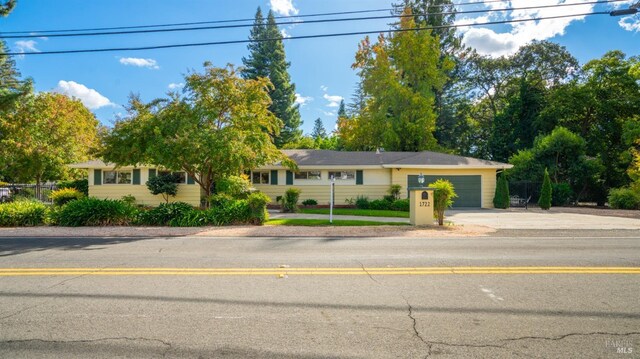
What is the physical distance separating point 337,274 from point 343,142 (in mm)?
31394

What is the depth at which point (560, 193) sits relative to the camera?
82.3 feet

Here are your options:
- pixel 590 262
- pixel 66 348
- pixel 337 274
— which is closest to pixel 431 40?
pixel 590 262

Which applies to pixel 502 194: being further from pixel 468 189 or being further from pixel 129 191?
pixel 129 191

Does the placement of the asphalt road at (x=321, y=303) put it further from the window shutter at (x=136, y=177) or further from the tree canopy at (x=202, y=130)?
the window shutter at (x=136, y=177)

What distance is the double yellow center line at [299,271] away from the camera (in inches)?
Answer: 248

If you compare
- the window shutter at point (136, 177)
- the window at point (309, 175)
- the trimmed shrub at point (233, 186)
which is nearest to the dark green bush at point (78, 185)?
the window shutter at point (136, 177)

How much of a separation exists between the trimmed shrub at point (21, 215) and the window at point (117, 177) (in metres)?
8.88

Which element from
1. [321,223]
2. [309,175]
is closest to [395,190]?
[309,175]

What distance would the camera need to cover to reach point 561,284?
5.54 metres

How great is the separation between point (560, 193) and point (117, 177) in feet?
102

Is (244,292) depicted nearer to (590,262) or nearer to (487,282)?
(487,282)

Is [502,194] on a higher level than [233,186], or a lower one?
lower

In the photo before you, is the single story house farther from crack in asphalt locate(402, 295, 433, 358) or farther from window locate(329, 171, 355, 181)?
crack in asphalt locate(402, 295, 433, 358)

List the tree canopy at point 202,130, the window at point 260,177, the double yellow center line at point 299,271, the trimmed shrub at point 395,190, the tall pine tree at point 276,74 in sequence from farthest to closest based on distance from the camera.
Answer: the tall pine tree at point 276,74 → the window at point 260,177 → the trimmed shrub at point 395,190 → the tree canopy at point 202,130 → the double yellow center line at point 299,271
